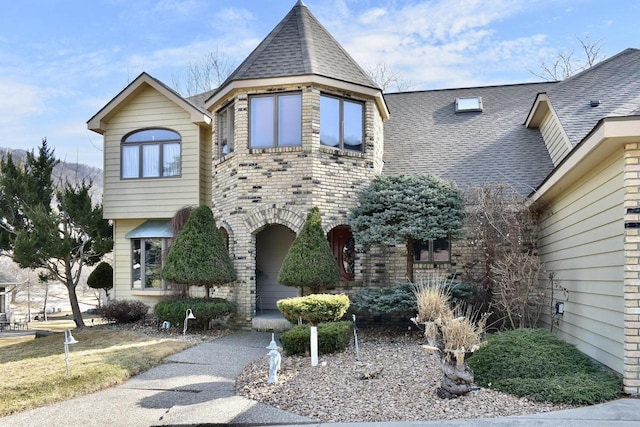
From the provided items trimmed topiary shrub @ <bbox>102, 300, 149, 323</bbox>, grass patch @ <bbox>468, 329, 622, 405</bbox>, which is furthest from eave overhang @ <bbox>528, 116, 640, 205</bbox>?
trimmed topiary shrub @ <bbox>102, 300, 149, 323</bbox>

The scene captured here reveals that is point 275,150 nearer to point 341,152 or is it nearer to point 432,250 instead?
point 341,152

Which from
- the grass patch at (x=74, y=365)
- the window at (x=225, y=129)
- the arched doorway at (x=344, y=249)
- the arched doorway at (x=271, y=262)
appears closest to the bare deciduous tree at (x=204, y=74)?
the window at (x=225, y=129)

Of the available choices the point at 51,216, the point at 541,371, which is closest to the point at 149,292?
the point at 51,216

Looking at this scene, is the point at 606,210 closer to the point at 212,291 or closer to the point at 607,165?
the point at 607,165

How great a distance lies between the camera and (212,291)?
1398 cm

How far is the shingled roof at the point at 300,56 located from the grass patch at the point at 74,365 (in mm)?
6529

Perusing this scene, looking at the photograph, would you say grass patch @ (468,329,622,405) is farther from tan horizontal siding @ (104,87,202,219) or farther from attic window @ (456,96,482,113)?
attic window @ (456,96,482,113)

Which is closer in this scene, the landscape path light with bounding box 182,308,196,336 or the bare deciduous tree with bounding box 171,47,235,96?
the landscape path light with bounding box 182,308,196,336

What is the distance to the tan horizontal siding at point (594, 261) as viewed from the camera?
6641 millimetres

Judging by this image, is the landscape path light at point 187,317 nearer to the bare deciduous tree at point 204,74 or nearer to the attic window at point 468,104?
the attic window at point 468,104

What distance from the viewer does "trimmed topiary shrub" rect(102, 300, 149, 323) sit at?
15.2 metres

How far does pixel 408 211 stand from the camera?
11648 mm

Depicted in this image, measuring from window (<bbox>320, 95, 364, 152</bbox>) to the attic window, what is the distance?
4.94 meters

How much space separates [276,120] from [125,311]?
700 centimetres
